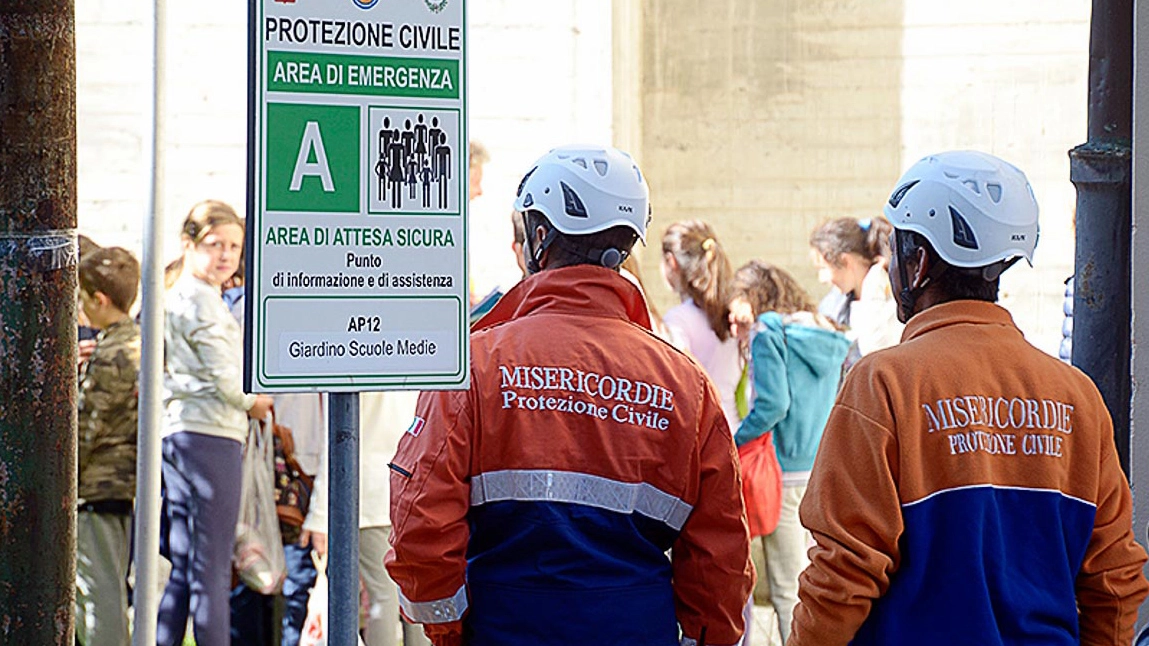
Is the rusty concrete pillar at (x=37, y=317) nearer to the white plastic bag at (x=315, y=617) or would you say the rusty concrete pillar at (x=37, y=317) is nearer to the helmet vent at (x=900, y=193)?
the helmet vent at (x=900, y=193)

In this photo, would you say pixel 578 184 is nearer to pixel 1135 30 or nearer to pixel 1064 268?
pixel 1135 30

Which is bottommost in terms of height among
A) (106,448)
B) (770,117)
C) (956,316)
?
(106,448)

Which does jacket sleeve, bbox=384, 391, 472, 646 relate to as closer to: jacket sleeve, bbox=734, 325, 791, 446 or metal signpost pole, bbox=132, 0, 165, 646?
metal signpost pole, bbox=132, 0, 165, 646

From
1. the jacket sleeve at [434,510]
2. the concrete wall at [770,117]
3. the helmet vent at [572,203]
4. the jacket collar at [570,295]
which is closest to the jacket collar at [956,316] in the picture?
the jacket collar at [570,295]

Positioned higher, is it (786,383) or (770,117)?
(770,117)

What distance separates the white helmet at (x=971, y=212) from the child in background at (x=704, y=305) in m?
4.10

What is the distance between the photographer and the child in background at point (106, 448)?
663 centimetres

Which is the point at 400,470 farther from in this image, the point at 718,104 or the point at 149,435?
the point at 718,104

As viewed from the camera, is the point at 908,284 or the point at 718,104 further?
the point at 718,104

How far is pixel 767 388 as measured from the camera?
23.3 feet

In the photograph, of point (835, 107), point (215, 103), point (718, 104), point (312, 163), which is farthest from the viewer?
point (718, 104)

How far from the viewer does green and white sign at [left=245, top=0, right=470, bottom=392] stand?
104 inches

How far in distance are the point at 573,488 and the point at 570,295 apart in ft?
1.54

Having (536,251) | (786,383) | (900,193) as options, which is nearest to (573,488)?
(536,251)
